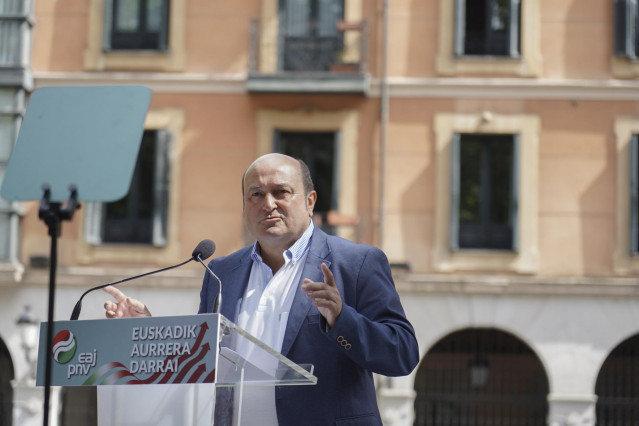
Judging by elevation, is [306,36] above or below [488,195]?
above

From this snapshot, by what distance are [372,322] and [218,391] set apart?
54cm

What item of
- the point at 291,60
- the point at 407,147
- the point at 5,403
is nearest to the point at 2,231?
the point at 5,403

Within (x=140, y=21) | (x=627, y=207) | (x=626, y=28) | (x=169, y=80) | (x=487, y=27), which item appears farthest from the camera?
(x=140, y=21)

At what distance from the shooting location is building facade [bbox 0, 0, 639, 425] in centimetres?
1595

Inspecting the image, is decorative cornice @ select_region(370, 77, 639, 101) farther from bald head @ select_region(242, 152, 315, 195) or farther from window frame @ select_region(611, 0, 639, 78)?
bald head @ select_region(242, 152, 315, 195)

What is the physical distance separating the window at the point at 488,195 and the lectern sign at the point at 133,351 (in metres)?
12.5

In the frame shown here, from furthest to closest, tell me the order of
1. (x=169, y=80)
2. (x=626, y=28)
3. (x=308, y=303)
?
(x=169, y=80)
(x=626, y=28)
(x=308, y=303)

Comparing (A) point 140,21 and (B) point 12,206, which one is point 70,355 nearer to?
(B) point 12,206

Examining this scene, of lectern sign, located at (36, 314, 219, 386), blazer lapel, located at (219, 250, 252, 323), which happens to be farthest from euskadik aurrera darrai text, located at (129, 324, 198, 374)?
blazer lapel, located at (219, 250, 252, 323)

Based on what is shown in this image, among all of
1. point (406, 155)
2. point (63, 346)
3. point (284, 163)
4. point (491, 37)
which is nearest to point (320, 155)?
point (406, 155)

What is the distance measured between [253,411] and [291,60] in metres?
12.8

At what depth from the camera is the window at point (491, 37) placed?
16.2m

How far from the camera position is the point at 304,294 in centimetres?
397

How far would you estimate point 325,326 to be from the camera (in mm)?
3686
